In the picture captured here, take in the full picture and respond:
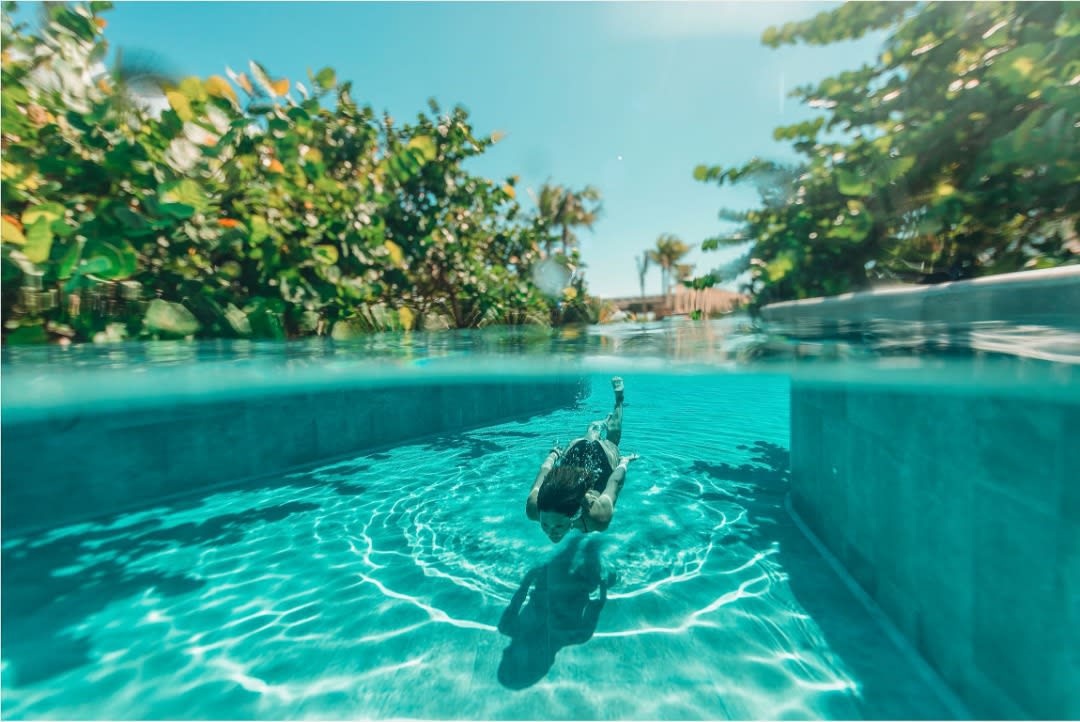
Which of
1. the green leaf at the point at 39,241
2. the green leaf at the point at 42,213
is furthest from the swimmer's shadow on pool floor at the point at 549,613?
the green leaf at the point at 42,213

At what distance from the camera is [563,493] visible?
3.92m

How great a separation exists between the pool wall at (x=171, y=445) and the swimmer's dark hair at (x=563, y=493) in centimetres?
867

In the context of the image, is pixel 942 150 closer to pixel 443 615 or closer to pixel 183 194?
pixel 443 615

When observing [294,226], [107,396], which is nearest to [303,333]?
[294,226]

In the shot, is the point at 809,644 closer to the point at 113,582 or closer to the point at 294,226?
the point at 113,582

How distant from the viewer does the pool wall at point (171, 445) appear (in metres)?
7.17

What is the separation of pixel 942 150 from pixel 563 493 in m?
4.10

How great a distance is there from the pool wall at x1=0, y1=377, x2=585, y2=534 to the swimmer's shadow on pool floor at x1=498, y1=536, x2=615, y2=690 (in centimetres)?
779

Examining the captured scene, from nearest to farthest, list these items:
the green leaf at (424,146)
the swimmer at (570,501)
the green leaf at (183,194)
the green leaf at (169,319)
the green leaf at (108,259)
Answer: the swimmer at (570,501)
the green leaf at (108,259)
the green leaf at (183,194)
the green leaf at (169,319)
the green leaf at (424,146)

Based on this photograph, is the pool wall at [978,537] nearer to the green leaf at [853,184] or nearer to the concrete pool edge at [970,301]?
the concrete pool edge at [970,301]

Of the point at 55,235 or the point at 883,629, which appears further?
the point at 55,235

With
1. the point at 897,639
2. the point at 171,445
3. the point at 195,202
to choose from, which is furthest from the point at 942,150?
the point at 171,445

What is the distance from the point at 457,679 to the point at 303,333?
7.88 m

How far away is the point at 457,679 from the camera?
374cm
